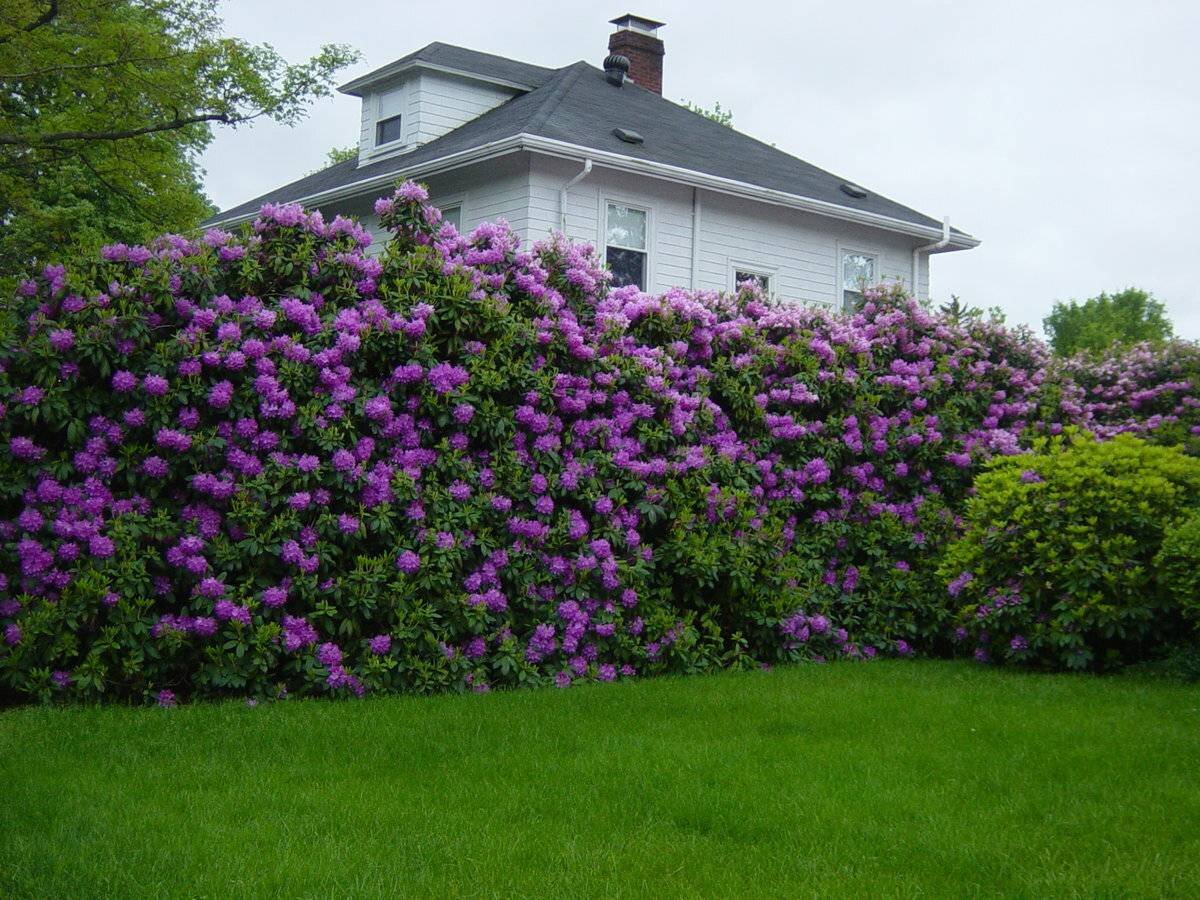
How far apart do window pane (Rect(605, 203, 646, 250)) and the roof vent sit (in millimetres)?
3883

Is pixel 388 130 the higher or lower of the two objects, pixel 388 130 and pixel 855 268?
the higher

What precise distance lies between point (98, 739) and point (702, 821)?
292 centimetres

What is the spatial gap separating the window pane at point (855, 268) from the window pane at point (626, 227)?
11.8 feet

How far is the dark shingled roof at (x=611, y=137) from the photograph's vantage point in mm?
15727

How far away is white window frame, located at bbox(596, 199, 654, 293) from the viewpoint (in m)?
15.6

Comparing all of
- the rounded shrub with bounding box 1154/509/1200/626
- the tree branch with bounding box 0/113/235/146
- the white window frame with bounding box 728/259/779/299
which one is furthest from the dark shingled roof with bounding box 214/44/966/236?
the rounded shrub with bounding box 1154/509/1200/626

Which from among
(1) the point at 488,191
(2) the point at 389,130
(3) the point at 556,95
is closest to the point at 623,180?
(1) the point at 488,191

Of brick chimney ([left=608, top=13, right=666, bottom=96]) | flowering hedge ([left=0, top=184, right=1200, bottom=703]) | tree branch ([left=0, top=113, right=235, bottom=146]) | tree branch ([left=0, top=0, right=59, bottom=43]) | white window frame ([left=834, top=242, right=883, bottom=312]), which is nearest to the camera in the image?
flowering hedge ([left=0, top=184, right=1200, bottom=703])

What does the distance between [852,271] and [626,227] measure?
4130 mm

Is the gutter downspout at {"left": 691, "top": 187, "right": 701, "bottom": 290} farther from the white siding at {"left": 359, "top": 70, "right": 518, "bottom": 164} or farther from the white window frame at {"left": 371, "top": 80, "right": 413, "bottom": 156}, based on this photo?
the white window frame at {"left": 371, "top": 80, "right": 413, "bottom": 156}

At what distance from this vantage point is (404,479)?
7137mm

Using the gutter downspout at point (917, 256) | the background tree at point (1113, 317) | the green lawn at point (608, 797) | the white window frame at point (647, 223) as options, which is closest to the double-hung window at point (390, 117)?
the white window frame at point (647, 223)

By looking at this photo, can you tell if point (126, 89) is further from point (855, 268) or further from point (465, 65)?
point (855, 268)

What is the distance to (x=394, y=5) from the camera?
9.04 m
